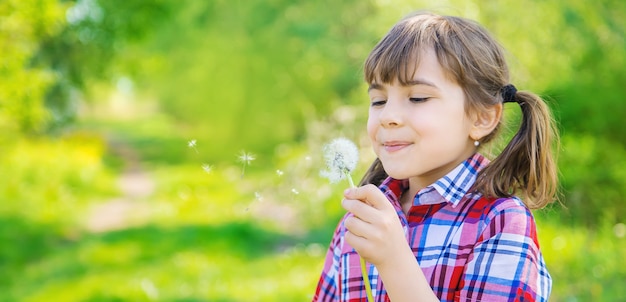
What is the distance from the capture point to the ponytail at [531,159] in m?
1.70

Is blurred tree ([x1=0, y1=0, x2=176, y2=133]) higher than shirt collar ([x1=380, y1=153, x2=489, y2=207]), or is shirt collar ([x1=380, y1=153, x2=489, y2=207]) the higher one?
blurred tree ([x1=0, y1=0, x2=176, y2=133])

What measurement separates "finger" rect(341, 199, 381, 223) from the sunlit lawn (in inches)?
63.8

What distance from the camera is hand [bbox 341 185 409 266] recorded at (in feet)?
4.63

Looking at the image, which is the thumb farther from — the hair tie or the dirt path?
the dirt path

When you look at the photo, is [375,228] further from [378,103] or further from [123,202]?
[123,202]

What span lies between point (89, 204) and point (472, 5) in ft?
18.7

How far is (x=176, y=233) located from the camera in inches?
295

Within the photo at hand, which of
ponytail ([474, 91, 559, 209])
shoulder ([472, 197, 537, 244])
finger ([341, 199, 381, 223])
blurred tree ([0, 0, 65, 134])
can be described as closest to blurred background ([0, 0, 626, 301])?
blurred tree ([0, 0, 65, 134])

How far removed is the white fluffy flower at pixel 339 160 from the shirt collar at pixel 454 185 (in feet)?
0.74

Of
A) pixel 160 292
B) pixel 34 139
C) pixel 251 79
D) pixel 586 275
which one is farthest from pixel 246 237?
pixel 34 139

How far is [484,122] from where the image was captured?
5.63ft

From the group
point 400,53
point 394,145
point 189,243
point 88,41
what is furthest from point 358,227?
point 88,41

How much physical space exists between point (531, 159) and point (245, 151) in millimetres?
7996

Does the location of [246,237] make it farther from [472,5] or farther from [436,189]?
[436,189]
